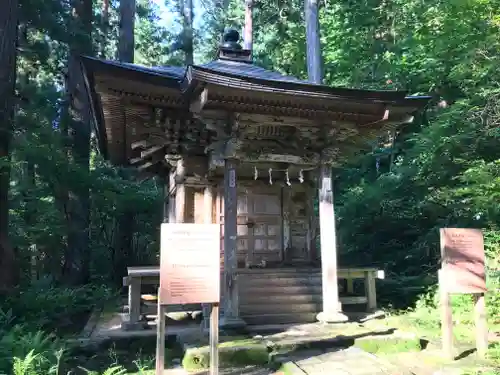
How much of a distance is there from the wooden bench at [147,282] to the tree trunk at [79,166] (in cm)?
633

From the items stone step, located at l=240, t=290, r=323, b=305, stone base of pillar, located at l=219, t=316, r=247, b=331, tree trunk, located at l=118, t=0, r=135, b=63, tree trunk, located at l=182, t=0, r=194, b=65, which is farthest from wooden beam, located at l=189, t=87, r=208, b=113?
tree trunk, located at l=182, t=0, r=194, b=65

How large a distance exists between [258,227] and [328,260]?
269 cm

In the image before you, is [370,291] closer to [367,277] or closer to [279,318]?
[367,277]

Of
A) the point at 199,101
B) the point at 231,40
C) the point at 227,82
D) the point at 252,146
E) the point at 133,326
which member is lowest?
→ the point at 133,326

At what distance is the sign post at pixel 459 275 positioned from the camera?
5059 mm

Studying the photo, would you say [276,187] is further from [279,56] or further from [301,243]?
[279,56]

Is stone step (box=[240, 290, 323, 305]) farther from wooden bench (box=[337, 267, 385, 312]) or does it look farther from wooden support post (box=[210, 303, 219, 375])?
wooden support post (box=[210, 303, 219, 375])

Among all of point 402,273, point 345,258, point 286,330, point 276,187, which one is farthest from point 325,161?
point 345,258

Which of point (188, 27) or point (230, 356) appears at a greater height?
point (188, 27)

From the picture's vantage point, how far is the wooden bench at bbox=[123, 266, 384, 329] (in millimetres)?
6984

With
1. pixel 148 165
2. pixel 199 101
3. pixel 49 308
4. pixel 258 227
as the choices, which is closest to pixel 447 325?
pixel 199 101

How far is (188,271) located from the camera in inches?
173

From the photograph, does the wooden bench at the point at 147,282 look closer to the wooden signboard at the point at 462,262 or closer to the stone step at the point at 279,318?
the stone step at the point at 279,318

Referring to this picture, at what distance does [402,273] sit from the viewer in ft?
37.2
